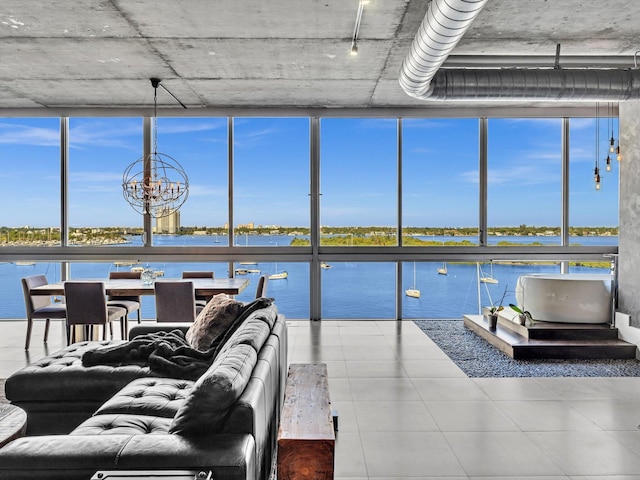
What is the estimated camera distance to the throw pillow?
3.24 m

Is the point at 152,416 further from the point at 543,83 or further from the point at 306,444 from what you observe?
the point at 543,83

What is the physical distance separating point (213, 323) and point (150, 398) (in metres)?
0.88

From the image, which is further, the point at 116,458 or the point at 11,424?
the point at 11,424

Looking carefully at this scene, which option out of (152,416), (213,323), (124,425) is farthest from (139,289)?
(124,425)

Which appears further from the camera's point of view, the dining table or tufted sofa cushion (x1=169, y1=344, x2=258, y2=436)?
the dining table

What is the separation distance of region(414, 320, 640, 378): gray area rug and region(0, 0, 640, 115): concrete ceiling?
3124 millimetres

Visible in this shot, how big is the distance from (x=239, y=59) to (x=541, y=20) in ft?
9.40

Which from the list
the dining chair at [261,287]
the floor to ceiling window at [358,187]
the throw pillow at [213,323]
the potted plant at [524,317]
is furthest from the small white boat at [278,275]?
the potted plant at [524,317]

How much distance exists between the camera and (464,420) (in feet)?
10.7

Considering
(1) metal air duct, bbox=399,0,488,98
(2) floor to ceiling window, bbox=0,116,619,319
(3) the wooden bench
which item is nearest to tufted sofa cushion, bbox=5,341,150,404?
(3) the wooden bench

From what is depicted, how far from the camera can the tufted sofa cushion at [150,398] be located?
92.3 inches

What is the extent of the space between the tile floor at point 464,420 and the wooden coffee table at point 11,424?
1611mm

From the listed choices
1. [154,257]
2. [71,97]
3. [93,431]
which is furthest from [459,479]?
[71,97]

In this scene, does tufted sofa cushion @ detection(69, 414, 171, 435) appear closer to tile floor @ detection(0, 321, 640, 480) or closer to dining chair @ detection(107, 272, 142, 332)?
tile floor @ detection(0, 321, 640, 480)
